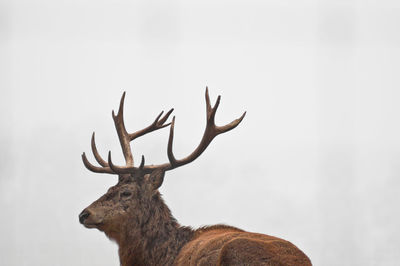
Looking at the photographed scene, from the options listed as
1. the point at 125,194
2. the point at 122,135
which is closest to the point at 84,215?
the point at 125,194

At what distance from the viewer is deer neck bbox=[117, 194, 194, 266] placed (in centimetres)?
1083

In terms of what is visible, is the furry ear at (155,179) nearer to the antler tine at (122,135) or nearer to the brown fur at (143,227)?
the brown fur at (143,227)

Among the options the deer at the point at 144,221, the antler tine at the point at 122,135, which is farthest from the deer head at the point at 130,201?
the antler tine at the point at 122,135

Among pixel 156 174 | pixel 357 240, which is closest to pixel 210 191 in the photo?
pixel 357 240

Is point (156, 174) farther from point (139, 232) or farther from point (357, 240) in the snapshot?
point (357, 240)

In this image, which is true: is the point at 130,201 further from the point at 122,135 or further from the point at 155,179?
the point at 122,135

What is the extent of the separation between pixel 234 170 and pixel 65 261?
232ft

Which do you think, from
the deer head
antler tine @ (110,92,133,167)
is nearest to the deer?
the deer head

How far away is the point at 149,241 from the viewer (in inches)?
428

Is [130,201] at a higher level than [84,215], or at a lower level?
higher

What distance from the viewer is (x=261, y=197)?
158 meters

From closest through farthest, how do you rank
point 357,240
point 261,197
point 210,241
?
1. point 210,241
2. point 357,240
3. point 261,197

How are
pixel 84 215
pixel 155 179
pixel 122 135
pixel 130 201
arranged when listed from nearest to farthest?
pixel 84 215 → pixel 130 201 → pixel 155 179 → pixel 122 135

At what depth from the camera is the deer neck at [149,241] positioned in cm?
1083
